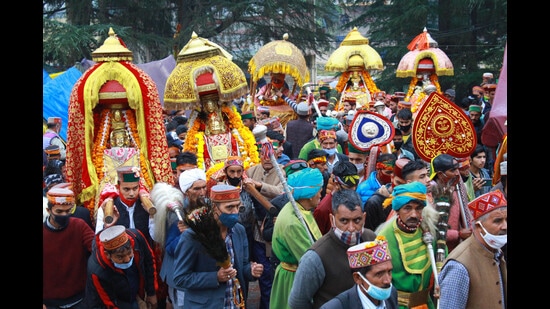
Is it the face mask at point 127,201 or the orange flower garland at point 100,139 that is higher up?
the orange flower garland at point 100,139

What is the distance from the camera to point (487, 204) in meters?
4.80

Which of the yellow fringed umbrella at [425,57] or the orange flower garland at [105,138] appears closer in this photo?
the orange flower garland at [105,138]

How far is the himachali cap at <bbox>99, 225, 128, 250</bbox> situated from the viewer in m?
5.70

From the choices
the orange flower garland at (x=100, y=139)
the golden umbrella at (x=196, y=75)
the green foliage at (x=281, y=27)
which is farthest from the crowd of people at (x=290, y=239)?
the green foliage at (x=281, y=27)

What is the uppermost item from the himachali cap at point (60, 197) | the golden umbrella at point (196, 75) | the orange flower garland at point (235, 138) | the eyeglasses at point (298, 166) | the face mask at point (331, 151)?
the golden umbrella at point (196, 75)

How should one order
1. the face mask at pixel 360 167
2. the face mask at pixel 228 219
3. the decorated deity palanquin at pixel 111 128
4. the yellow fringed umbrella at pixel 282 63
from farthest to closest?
the yellow fringed umbrella at pixel 282 63 < the face mask at pixel 360 167 < the decorated deity palanquin at pixel 111 128 < the face mask at pixel 228 219

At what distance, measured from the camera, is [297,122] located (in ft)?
38.5

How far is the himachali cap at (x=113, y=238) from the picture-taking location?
5695mm

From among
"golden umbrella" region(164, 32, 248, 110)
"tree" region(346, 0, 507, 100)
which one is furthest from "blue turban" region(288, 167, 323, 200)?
"tree" region(346, 0, 507, 100)

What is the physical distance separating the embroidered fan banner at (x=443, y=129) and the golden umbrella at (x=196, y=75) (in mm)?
2950

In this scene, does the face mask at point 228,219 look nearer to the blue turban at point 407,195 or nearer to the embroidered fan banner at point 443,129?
the blue turban at point 407,195

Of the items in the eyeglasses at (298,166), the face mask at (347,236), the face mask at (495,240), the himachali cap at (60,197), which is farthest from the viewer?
the eyeglasses at (298,166)
